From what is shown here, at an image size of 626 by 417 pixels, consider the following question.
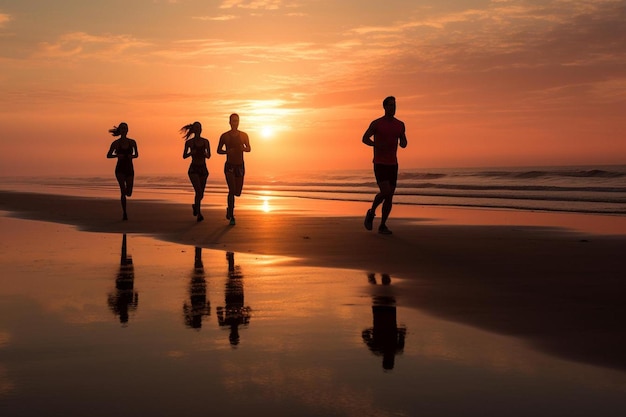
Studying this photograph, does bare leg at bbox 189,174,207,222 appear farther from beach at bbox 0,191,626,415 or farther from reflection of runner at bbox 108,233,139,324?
reflection of runner at bbox 108,233,139,324

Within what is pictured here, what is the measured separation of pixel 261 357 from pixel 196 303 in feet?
6.78

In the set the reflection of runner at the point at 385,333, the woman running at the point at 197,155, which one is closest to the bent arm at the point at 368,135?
the woman running at the point at 197,155

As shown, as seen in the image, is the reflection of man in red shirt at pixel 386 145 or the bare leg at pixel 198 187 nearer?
the reflection of man in red shirt at pixel 386 145

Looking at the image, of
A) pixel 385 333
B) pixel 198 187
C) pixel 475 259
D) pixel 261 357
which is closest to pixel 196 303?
pixel 385 333

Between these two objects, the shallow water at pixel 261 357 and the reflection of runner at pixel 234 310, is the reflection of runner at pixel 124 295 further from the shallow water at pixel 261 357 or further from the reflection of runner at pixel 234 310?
the reflection of runner at pixel 234 310

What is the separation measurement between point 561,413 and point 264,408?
4.34ft

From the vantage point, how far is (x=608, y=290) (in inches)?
281

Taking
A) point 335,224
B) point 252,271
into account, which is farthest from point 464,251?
point 335,224

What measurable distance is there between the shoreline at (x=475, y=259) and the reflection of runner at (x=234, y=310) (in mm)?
1392

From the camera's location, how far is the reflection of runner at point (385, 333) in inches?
185

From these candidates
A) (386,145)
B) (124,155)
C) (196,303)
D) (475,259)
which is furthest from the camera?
(124,155)

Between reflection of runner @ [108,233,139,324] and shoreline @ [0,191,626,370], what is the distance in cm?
203

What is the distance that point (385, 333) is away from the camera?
5285 millimetres

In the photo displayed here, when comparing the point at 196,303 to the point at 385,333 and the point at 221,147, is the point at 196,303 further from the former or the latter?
the point at 221,147
